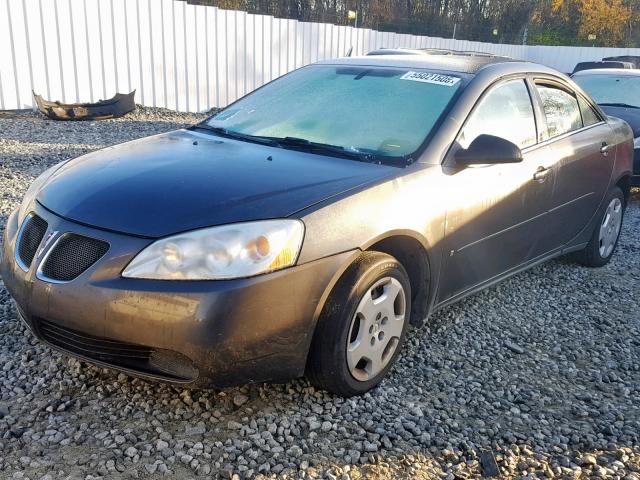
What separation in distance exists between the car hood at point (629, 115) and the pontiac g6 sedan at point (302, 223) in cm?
399

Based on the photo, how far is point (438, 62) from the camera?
3.99 metres

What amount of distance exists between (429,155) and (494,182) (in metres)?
0.57

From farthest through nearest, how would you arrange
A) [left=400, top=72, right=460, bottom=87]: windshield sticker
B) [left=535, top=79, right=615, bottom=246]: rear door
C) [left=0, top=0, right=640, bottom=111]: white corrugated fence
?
[left=0, top=0, right=640, bottom=111]: white corrugated fence < [left=535, top=79, right=615, bottom=246]: rear door < [left=400, top=72, right=460, bottom=87]: windshield sticker

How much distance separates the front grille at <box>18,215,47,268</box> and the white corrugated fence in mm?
8536

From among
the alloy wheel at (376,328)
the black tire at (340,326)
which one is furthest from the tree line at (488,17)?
the black tire at (340,326)

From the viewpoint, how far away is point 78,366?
3.05 meters

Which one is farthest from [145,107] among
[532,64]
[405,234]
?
[405,234]

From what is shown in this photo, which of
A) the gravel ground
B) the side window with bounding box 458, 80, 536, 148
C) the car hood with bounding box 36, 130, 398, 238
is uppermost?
the side window with bounding box 458, 80, 536, 148

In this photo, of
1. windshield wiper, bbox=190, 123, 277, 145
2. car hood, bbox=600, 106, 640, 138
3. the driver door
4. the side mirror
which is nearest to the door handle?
the driver door

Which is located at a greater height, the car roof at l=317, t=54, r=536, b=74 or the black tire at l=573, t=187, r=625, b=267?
the car roof at l=317, t=54, r=536, b=74

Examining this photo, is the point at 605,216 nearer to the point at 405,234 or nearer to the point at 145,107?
the point at 405,234

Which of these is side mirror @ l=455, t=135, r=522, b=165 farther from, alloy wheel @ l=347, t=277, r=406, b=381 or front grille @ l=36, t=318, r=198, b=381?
front grille @ l=36, t=318, r=198, b=381

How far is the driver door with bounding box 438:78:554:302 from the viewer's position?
337cm

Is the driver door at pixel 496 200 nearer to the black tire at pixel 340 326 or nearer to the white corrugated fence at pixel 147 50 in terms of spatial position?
the black tire at pixel 340 326
